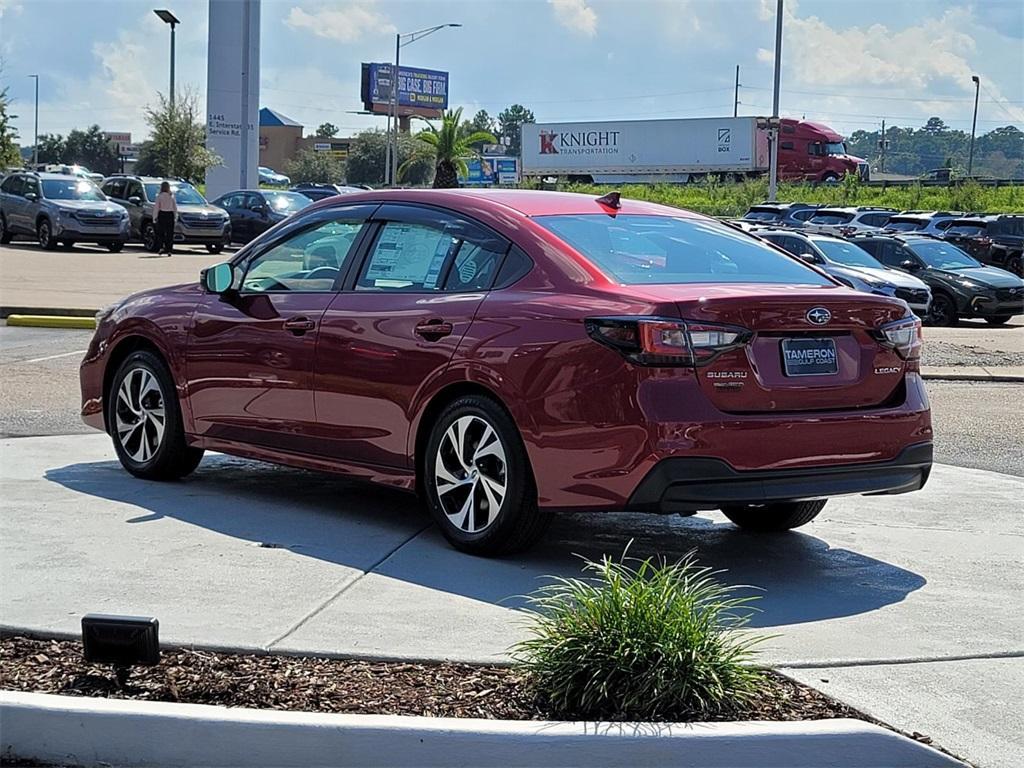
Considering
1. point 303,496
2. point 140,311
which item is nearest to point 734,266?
point 303,496

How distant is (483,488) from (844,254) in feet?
61.9

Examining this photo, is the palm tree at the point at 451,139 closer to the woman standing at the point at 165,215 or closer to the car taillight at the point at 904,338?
the woman standing at the point at 165,215

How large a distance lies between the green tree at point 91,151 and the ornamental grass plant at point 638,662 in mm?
131212

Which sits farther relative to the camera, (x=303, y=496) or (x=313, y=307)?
(x=303, y=496)

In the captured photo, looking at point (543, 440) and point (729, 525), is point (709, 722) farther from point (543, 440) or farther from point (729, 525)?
point (729, 525)

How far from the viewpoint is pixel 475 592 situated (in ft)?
19.3

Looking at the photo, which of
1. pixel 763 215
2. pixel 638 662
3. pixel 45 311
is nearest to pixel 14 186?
pixel 763 215

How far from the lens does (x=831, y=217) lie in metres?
37.5

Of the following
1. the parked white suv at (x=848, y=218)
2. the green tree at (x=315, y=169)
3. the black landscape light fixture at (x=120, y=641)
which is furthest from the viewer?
the green tree at (x=315, y=169)

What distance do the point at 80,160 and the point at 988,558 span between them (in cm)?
13107

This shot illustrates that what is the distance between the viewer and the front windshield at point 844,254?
23797 mm

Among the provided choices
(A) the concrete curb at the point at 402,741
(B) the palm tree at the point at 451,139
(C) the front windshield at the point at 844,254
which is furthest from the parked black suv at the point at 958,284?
(B) the palm tree at the point at 451,139

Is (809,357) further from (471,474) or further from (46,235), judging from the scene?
(46,235)

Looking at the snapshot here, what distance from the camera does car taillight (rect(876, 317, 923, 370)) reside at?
21.1 ft
